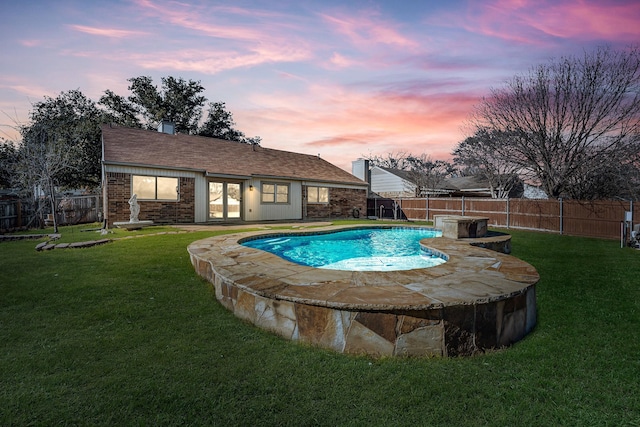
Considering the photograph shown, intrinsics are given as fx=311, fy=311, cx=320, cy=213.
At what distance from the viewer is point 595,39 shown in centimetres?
1209

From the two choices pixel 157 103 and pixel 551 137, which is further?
pixel 157 103

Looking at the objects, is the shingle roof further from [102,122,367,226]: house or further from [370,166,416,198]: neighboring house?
[370,166,416,198]: neighboring house

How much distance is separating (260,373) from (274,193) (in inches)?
548

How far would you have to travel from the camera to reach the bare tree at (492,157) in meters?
15.6

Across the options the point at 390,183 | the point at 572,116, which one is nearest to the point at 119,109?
the point at 390,183

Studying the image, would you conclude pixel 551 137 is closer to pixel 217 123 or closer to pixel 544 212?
pixel 544 212

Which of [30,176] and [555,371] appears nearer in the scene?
[555,371]

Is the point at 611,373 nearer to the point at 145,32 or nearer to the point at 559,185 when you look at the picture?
the point at 145,32

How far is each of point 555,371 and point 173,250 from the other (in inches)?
257

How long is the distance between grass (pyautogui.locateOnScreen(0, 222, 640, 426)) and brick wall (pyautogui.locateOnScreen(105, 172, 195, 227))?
845 centimetres

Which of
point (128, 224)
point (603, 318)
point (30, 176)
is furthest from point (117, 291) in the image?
point (30, 176)

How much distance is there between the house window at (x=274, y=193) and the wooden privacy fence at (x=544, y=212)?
7.50 meters

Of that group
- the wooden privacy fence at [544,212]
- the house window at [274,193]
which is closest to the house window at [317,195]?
the house window at [274,193]

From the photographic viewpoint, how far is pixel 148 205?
39.4 feet
